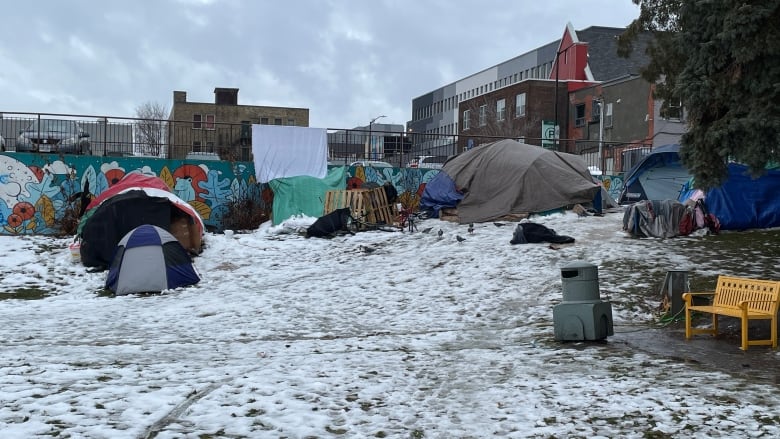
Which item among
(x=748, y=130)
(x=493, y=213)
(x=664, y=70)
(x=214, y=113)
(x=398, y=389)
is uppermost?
(x=214, y=113)

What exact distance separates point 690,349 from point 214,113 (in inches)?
2802

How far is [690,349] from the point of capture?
29.3 feet

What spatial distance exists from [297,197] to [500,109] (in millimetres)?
35814

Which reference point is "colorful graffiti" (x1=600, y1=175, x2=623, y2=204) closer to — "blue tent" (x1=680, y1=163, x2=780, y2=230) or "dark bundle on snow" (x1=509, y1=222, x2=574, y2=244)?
"blue tent" (x1=680, y1=163, x2=780, y2=230)

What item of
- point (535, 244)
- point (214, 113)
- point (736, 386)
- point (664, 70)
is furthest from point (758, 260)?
point (214, 113)

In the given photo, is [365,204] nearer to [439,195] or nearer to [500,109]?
[439,195]

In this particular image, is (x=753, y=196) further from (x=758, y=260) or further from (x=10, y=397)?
(x=10, y=397)

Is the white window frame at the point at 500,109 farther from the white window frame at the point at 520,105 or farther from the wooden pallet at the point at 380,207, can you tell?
the wooden pallet at the point at 380,207

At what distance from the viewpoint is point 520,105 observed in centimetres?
5381

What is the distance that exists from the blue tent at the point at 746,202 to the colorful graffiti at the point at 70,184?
13936 millimetres

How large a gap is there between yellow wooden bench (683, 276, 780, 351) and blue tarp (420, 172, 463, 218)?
1251 cm

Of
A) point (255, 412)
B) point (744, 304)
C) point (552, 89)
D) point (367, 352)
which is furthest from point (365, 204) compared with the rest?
point (552, 89)

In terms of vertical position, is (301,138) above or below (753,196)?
above

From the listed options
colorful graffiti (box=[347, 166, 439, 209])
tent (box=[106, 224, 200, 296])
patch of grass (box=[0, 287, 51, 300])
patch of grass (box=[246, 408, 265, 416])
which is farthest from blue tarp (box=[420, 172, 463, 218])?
patch of grass (box=[246, 408, 265, 416])
